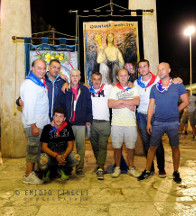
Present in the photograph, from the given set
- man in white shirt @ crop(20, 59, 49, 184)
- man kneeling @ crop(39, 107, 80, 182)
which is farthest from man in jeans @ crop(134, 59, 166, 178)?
man in white shirt @ crop(20, 59, 49, 184)

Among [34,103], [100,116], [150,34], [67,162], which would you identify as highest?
[150,34]

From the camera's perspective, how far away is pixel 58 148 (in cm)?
367

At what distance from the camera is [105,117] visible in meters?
3.91

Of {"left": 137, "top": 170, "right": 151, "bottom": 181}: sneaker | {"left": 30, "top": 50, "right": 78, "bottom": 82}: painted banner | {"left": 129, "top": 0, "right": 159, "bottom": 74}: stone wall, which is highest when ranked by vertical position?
{"left": 129, "top": 0, "right": 159, "bottom": 74}: stone wall

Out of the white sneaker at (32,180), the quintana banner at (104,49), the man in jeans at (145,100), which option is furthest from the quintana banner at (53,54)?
the white sneaker at (32,180)

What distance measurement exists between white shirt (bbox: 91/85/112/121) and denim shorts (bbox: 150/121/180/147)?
3.00 ft

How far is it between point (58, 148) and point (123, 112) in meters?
1.35

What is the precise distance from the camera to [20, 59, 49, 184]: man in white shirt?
3.35 meters

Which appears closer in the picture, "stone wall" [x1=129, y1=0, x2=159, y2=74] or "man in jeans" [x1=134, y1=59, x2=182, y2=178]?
"man in jeans" [x1=134, y1=59, x2=182, y2=178]

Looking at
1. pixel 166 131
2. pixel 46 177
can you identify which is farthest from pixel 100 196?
pixel 166 131

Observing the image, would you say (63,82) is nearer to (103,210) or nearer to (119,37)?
(119,37)

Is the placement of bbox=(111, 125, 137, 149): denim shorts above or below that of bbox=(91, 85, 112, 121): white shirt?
below

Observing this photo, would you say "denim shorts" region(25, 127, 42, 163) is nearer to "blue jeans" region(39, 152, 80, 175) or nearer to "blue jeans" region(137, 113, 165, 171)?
"blue jeans" region(39, 152, 80, 175)

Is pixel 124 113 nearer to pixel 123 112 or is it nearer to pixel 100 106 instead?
pixel 123 112
